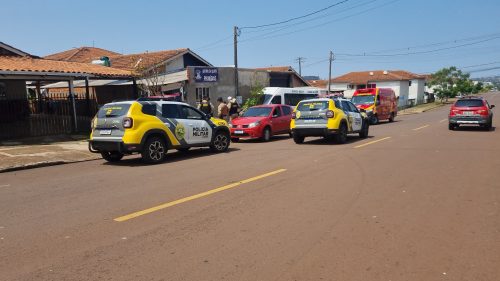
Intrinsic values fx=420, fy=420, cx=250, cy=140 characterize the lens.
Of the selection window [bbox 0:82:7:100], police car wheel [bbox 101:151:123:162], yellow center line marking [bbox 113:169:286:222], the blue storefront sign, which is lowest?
police car wheel [bbox 101:151:123:162]

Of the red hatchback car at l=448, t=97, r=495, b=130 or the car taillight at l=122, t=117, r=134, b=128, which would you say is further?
the red hatchback car at l=448, t=97, r=495, b=130

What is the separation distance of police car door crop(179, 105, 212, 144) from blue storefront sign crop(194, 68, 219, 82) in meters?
14.3

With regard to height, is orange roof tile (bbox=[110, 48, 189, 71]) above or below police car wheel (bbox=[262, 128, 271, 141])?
above

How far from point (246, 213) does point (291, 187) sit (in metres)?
1.78

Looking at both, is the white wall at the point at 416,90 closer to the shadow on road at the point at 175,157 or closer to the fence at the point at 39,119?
the fence at the point at 39,119

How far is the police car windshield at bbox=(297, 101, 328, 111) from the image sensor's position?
1453cm

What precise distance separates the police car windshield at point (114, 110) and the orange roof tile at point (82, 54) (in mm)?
29491

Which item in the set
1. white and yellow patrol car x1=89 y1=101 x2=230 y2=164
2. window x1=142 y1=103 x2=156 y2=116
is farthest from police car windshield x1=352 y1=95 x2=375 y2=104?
window x1=142 y1=103 x2=156 y2=116

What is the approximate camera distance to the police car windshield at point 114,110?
1038cm

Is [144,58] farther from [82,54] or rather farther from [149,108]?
[149,108]

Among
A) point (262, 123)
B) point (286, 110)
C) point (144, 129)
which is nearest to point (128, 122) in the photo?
point (144, 129)

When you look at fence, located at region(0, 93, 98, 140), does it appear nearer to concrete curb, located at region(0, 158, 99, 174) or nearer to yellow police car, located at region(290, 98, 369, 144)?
concrete curb, located at region(0, 158, 99, 174)

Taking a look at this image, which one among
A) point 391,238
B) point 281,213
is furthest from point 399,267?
point 281,213

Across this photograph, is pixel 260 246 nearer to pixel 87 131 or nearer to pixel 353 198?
pixel 353 198
